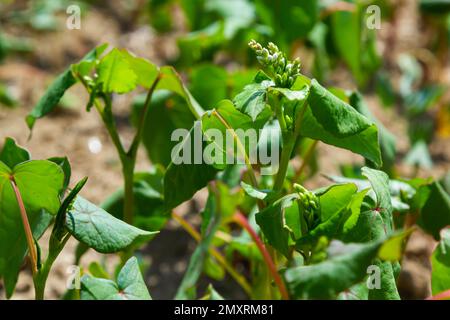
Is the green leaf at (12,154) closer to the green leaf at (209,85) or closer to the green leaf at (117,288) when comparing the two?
the green leaf at (117,288)

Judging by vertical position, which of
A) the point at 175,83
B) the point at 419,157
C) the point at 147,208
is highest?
the point at 175,83

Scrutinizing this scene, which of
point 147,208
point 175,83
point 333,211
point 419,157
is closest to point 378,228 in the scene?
point 333,211

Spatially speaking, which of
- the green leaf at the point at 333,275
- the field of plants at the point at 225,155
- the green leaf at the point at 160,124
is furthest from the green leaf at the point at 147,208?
the green leaf at the point at 333,275

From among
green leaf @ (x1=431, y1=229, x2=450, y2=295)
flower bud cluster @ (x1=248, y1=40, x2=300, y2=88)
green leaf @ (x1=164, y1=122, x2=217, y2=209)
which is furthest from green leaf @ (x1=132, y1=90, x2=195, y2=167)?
green leaf @ (x1=431, y1=229, x2=450, y2=295)

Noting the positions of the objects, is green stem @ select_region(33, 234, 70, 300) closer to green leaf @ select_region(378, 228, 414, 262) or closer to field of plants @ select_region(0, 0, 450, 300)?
field of plants @ select_region(0, 0, 450, 300)

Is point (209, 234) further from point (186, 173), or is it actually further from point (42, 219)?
point (42, 219)
